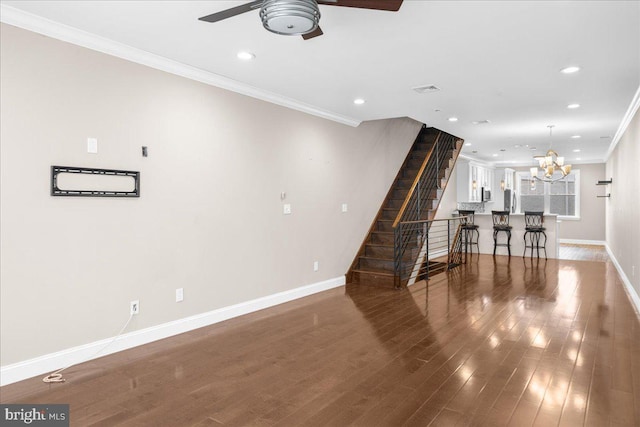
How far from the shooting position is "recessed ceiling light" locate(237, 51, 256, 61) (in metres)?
3.66

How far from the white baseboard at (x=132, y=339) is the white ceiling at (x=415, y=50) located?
8.41ft

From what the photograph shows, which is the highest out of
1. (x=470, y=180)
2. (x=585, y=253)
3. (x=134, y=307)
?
(x=470, y=180)

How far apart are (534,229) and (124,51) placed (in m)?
8.85

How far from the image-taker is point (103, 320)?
344 centimetres

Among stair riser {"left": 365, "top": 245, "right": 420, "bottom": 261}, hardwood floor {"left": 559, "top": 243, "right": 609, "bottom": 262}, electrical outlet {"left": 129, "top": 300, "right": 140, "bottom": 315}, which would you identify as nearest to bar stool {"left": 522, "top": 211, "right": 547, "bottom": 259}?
hardwood floor {"left": 559, "top": 243, "right": 609, "bottom": 262}

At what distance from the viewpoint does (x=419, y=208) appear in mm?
7629

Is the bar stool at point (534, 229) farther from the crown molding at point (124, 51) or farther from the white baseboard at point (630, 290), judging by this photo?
the crown molding at point (124, 51)

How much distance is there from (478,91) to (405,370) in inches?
137

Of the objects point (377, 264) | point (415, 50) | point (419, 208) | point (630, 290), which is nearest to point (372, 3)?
point (415, 50)

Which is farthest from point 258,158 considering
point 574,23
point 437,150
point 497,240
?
point 497,240

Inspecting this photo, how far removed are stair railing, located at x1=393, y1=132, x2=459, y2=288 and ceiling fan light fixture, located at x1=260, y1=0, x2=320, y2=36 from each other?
171 inches

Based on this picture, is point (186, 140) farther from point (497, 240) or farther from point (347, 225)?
point (497, 240)

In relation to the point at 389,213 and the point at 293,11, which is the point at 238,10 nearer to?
the point at 293,11

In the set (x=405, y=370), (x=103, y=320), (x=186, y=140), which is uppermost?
(x=186, y=140)
